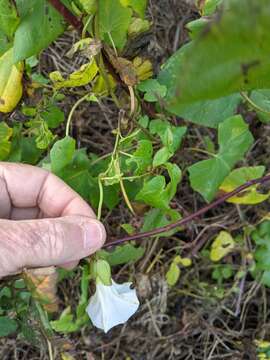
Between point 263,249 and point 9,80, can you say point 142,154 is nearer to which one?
point 9,80

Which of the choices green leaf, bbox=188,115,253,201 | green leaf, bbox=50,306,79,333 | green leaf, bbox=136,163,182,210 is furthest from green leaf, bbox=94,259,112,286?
green leaf, bbox=50,306,79,333

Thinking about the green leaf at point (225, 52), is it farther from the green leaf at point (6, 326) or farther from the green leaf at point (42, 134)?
the green leaf at point (6, 326)

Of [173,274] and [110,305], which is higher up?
[110,305]

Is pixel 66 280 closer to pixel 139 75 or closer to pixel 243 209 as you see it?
pixel 243 209

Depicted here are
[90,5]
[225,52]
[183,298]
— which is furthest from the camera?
[183,298]

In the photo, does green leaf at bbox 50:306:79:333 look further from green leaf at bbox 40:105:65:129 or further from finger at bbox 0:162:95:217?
green leaf at bbox 40:105:65:129

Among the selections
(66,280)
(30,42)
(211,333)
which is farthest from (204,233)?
(30,42)

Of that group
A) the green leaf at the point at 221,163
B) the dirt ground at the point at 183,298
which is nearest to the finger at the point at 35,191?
the green leaf at the point at 221,163

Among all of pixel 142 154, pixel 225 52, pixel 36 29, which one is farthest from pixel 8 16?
pixel 225 52
